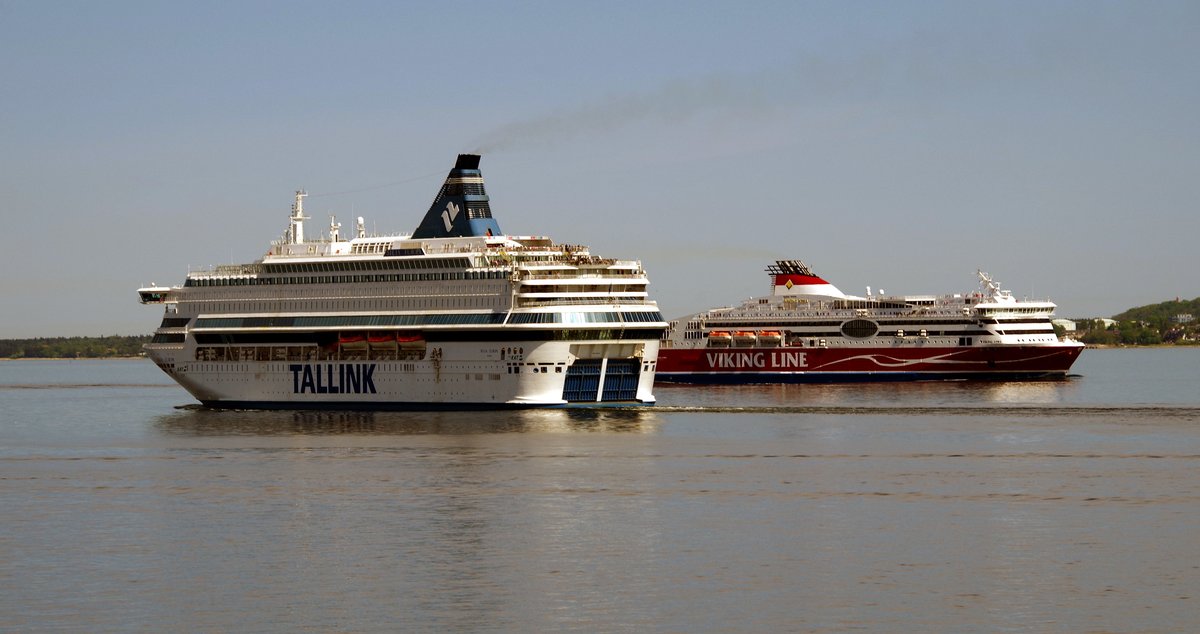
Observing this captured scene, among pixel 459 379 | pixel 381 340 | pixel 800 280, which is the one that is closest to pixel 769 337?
pixel 800 280

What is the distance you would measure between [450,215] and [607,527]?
138 feet

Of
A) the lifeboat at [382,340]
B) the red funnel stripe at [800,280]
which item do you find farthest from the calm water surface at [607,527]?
the red funnel stripe at [800,280]

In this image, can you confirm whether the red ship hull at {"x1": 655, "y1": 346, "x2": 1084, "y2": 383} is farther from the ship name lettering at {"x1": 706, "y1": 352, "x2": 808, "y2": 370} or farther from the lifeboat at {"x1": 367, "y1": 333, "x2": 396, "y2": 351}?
the lifeboat at {"x1": 367, "y1": 333, "x2": 396, "y2": 351}

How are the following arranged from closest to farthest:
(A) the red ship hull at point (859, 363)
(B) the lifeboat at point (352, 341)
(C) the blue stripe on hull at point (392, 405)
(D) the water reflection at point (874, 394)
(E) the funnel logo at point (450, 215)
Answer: (C) the blue stripe on hull at point (392, 405)
(B) the lifeboat at point (352, 341)
(E) the funnel logo at point (450, 215)
(D) the water reflection at point (874, 394)
(A) the red ship hull at point (859, 363)

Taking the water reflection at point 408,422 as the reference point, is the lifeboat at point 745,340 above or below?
above

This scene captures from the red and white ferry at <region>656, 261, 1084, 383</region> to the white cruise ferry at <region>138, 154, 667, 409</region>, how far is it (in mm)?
44708

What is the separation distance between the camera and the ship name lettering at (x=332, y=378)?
7794 centimetres

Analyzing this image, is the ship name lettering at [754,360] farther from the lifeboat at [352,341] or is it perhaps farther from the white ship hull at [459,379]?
the lifeboat at [352,341]

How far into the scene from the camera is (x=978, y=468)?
5200cm

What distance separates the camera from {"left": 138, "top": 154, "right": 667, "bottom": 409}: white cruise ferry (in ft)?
241

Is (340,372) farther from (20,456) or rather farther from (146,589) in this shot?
(146,589)

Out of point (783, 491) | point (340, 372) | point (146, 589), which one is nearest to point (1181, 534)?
point (783, 491)

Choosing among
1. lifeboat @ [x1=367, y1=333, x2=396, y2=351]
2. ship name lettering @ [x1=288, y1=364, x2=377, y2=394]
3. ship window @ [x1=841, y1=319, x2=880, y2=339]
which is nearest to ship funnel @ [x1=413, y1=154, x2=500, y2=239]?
lifeboat @ [x1=367, y1=333, x2=396, y2=351]

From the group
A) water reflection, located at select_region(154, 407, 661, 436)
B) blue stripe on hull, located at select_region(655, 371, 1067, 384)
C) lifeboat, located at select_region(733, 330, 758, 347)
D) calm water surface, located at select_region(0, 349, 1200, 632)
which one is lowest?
calm water surface, located at select_region(0, 349, 1200, 632)
